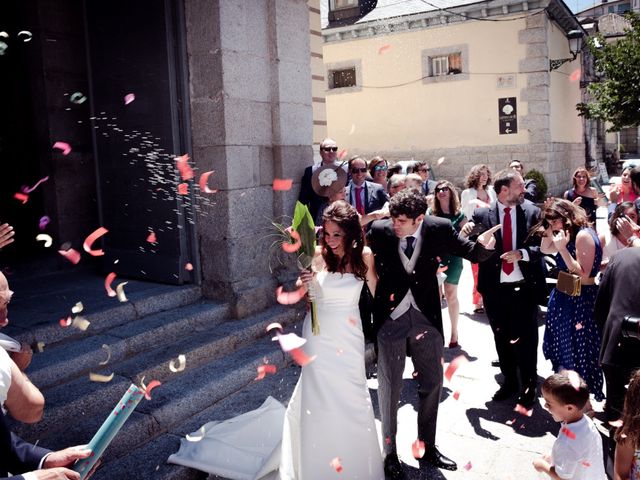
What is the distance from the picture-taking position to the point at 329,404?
381 centimetres

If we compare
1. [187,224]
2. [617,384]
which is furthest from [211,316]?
[617,384]

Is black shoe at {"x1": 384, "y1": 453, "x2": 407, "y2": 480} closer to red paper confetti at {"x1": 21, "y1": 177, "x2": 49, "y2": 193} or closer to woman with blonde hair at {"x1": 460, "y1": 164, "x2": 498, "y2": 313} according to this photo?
woman with blonde hair at {"x1": 460, "y1": 164, "x2": 498, "y2": 313}

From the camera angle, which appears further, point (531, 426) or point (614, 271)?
point (531, 426)

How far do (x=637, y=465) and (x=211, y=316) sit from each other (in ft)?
13.7

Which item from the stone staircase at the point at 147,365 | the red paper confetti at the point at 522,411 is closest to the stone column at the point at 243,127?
the stone staircase at the point at 147,365

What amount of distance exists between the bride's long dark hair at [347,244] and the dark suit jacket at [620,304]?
157 centimetres

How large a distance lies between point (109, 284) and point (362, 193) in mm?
2957

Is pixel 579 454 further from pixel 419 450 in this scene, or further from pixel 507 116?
pixel 507 116

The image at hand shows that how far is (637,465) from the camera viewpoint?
2572 mm

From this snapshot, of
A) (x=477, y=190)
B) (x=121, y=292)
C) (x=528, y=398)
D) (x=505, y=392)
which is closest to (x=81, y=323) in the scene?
(x=121, y=292)

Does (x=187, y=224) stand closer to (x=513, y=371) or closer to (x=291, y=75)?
(x=291, y=75)

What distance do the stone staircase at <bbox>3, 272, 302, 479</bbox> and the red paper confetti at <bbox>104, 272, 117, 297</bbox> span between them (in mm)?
92

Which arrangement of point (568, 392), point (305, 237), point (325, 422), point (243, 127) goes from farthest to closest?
1. point (243, 127)
2. point (305, 237)
3. point (325, 422)
4. point (568, 392)

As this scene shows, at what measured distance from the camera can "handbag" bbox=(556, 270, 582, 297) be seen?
474cm
